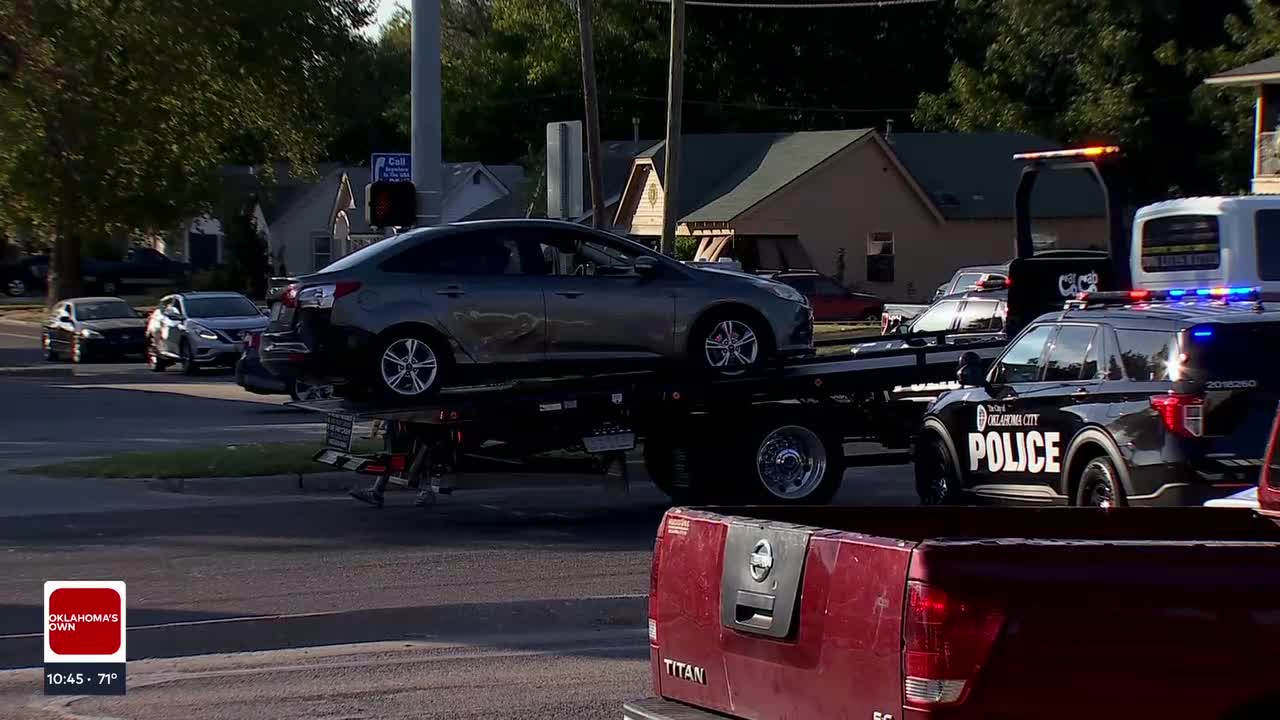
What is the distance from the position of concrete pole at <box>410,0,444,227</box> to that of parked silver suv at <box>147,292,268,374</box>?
18.6 m

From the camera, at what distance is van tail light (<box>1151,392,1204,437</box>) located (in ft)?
34.3

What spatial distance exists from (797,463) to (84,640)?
696 cm

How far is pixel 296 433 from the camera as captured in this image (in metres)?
22.5

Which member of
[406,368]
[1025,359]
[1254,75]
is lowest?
[406,368]

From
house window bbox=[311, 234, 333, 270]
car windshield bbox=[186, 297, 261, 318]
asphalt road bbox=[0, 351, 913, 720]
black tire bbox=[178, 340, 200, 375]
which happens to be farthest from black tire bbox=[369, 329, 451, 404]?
house window bbox=[311, 234, 333, 270]

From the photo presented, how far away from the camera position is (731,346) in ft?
47.3

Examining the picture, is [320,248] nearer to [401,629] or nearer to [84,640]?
[401,629]

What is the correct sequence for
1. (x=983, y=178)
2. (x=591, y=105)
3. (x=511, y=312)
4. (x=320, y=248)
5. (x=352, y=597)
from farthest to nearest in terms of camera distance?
(x=320, y=248)
(x=983, y=178)
(x=591, y=105)
(x=511, y=312)
(x=352, y=597)

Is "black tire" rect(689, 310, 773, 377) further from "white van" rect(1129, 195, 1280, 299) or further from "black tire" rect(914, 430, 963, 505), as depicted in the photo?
"white van" rect(1129, 195, 1280, 299)

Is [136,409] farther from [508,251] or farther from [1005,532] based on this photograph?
[1005,532]

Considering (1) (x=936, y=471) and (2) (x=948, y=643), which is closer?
(2) (x=948, y=643)

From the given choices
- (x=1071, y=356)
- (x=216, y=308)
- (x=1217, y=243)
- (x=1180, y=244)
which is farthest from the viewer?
(x=216, y=308)

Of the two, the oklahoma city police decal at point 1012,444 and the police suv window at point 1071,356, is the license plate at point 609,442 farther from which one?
the police suv window at point 1071,356

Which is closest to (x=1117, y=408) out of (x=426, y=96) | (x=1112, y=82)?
(x=426, y=96)
